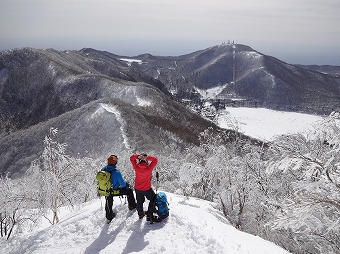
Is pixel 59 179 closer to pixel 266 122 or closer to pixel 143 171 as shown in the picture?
pixel 143 171

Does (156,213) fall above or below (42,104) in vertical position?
above

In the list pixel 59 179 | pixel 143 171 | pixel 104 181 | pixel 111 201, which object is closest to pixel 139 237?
pixel 111 201

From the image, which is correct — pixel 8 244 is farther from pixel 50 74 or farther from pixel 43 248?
pixel 50 74

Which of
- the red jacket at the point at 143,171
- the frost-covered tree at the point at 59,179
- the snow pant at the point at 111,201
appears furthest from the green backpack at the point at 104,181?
the frost-covered tree at the point at 59,179

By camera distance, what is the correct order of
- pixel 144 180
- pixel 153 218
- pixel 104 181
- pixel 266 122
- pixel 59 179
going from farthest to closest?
pixel 266 122 → pixel 59 179 → pixel 104 181 → pixel 144 180 → pixel 153 218

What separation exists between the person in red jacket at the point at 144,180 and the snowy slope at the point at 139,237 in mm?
398

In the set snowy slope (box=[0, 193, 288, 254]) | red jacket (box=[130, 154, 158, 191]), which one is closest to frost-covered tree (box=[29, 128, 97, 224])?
snowy slope (box=[0, 193, 288, 254])

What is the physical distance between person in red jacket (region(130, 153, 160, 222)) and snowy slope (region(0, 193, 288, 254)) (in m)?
0.40

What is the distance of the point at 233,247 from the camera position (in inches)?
417

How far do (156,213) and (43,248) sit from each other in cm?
435

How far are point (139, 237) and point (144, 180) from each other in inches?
83.0

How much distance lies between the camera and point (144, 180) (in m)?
12.3

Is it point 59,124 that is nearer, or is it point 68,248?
point 68,248

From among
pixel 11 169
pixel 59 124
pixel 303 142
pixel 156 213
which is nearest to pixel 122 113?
pixel 59 124
